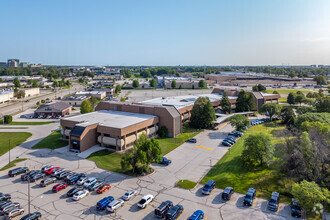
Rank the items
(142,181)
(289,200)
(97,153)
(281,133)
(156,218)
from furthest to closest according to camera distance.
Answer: (97,153) < (281,133) < (142,181) < (289,200) < (156,218)

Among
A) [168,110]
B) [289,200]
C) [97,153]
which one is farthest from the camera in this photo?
[168,110]

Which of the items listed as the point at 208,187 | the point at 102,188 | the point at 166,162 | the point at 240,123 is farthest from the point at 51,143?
the point at 240,123

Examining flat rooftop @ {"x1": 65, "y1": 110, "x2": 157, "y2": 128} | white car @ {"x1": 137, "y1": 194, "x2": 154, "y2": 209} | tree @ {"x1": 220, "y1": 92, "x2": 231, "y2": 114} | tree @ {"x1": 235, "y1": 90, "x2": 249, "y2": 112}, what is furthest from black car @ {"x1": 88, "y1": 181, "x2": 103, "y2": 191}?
tree @ {"x1": 235, "y1": 90, "x2": 249, "y2": 112}

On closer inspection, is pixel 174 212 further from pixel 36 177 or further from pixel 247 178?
pixel 36 177

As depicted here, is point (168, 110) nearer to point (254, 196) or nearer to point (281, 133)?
point (281, 133)

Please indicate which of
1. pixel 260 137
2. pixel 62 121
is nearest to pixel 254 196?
pixel 260 137

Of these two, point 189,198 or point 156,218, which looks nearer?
point 156,218

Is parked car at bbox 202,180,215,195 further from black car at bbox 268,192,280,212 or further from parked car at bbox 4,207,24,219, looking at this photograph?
parked car at bbox 4,207,24,219
